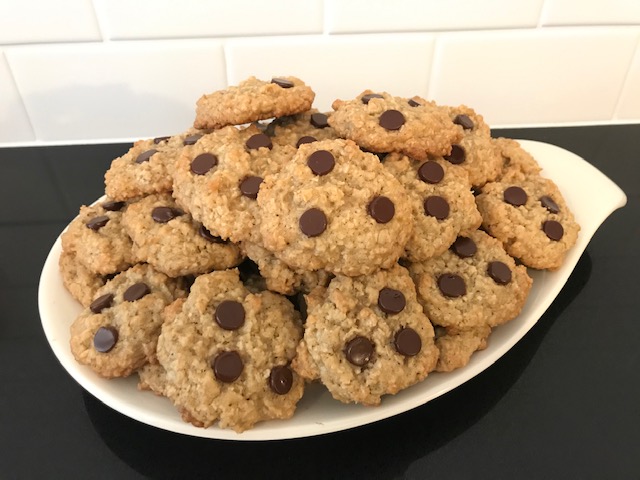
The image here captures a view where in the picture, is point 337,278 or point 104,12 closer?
point 337,278

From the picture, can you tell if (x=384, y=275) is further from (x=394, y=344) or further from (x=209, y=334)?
(x=209, y=334)

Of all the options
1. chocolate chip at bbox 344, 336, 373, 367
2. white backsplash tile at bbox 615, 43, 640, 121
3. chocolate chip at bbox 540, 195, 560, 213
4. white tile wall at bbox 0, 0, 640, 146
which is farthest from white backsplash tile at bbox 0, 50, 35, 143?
white backsplash tile at bbox 615, 43, 640, 121

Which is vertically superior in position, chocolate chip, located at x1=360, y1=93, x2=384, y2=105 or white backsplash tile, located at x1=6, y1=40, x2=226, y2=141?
chocolate chip, located at x1=360, y1=93, x2=384, y2=105

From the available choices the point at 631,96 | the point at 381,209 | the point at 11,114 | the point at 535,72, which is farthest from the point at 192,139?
the point at 631,96

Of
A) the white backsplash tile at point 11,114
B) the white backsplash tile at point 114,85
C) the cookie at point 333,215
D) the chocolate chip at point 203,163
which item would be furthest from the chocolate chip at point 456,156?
the white backsplash tile at point 11,114

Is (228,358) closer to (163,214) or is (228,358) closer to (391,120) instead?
(163,214)

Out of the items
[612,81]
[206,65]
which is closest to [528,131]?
[612,81]

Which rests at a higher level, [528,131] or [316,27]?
[316,27]

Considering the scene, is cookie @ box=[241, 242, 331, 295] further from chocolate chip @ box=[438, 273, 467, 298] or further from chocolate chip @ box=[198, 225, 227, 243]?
chocolate chip @ box=[438, 273, 467, 298]
